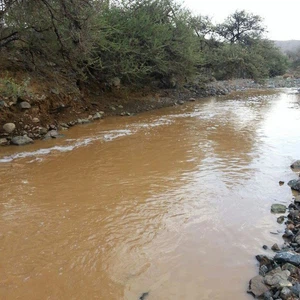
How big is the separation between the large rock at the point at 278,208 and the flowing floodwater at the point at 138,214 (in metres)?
0.09

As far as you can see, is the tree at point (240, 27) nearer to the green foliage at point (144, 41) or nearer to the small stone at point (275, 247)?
the green foliage at point (144, 41)

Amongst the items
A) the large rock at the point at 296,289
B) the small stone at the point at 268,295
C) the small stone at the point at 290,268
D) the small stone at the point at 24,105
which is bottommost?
the small stone at the point at 268,295

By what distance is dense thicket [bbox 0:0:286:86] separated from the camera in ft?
27.8

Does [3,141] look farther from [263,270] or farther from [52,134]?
[263,270]

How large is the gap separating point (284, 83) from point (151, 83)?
17732 millimetres

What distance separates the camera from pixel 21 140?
28.0ft

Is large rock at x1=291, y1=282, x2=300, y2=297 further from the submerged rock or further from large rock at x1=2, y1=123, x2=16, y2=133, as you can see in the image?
large rock at x1=2, y1=123, x2=16, y2=133

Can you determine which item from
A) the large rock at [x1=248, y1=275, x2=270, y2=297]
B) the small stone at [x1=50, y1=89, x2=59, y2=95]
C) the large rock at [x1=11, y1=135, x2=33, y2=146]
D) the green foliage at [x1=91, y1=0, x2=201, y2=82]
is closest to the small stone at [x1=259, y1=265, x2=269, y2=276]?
the large rock at [x1=248, y1=275, x2=270, y2=297]

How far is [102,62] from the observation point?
12.6m

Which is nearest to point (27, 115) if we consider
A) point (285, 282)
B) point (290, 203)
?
point (290, 203)

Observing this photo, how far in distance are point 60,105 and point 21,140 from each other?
2629 mm

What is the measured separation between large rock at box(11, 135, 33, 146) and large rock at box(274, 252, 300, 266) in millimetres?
7134

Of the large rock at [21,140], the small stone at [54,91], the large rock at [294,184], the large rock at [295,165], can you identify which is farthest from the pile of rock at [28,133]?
the large rock at [294,184]

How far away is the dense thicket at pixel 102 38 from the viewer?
8477 mm
